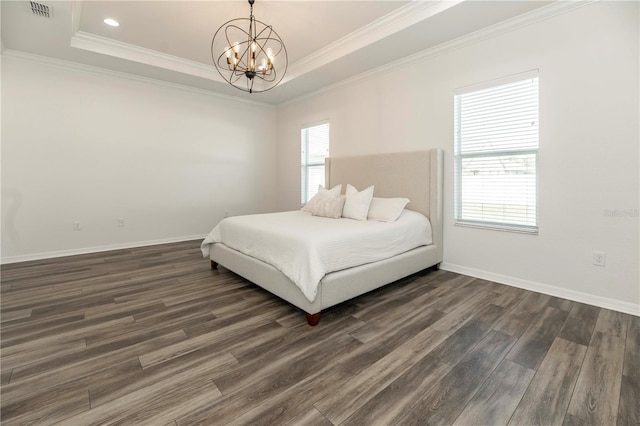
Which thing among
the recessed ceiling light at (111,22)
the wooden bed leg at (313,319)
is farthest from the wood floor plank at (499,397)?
the recessed ceiling light at (111,22)

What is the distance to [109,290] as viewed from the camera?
2932mm

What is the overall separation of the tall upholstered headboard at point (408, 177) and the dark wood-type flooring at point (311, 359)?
3.55ft

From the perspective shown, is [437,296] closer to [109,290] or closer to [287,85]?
[109,290]

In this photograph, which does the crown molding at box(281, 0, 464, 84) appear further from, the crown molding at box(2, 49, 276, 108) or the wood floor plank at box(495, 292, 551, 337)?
the wood floor plank at box(495, 292, 551, 337)

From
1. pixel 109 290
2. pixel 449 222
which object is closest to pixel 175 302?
pixel 109 290

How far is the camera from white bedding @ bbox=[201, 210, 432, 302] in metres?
2.31

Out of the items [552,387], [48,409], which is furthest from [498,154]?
[48,409]

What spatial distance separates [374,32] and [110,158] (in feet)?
13.9

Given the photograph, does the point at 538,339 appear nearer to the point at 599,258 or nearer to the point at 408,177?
the point at 599,258

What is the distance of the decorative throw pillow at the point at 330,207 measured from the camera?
12.1 ft

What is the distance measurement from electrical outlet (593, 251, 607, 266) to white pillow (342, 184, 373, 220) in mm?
2121

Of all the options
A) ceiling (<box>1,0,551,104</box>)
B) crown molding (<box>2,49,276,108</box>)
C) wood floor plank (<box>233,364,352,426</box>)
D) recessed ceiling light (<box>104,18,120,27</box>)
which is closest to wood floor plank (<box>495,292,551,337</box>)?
wood floor plank (<box>233,364,352,426</box>)

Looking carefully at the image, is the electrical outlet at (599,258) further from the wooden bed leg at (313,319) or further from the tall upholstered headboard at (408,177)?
the wooden bed leg at (313,319)

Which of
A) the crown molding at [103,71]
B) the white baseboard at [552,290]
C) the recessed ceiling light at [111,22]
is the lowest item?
the white baseboard at [552,290]
